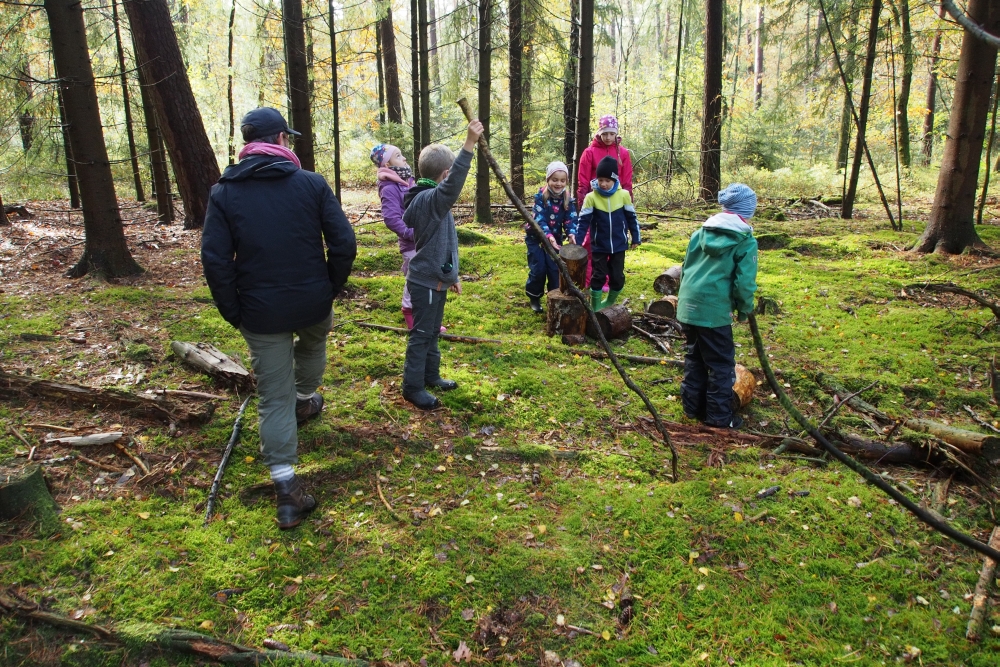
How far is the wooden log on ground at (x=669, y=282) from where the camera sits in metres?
7.87

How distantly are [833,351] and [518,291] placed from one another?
3.99m

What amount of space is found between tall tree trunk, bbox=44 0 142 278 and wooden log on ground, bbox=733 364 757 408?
7006 millimetres

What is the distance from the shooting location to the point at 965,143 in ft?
28.8

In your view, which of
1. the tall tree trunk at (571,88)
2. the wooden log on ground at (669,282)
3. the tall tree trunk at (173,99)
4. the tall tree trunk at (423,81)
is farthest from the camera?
the tall tree trunk at (571,88)

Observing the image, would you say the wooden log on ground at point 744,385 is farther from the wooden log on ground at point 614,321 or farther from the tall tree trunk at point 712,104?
the tall tree trunk at point 712,104

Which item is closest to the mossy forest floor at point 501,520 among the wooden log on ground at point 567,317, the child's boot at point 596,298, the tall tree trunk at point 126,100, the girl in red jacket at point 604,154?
the wooden log on ground at point 567,317

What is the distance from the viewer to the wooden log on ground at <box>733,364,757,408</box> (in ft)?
16.5

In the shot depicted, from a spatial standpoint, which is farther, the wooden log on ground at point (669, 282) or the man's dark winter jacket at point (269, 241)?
the wooden log on ground at point (669, 282)

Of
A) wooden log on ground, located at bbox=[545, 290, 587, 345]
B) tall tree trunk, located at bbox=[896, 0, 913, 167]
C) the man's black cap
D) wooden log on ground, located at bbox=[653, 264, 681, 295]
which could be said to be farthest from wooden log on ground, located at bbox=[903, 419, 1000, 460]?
tall tree trunk, located at bbox=[896, 0, 913, 167]

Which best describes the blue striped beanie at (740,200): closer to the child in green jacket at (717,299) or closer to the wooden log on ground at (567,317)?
the child in green jacket at (717,299)

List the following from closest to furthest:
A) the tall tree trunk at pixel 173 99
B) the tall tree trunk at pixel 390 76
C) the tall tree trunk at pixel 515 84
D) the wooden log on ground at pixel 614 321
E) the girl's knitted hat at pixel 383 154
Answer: the girl's knitted hat at pixel 383 154
the wooden log on ground at pixel 614 321
the tall tree trunk at pixel 173 99
the tall tree trunk at pixel 515 84
the tall tree trunk at pixel 390 76

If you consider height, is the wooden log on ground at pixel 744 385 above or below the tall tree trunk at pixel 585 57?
below

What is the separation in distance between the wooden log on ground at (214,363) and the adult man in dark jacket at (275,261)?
1.46 m

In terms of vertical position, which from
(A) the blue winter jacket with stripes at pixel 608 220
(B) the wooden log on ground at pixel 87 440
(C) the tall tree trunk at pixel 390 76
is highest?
(C) the tall tree trunk at pixel 390 76
